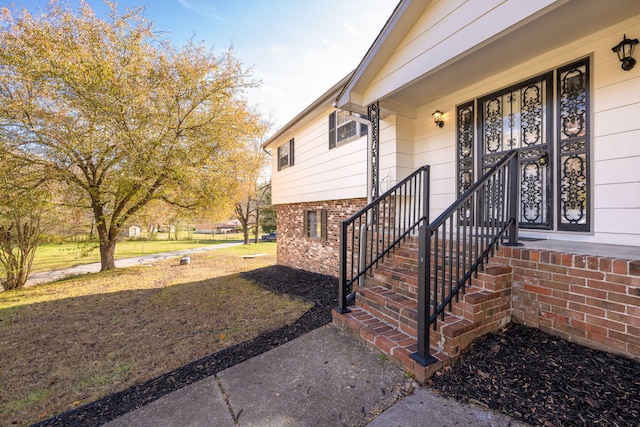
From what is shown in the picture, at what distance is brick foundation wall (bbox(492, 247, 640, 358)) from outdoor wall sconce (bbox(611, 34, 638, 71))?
7.01ft

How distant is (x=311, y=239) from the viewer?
793cm

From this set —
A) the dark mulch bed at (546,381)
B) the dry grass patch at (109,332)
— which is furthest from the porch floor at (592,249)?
the dry grass patch at (109,332)

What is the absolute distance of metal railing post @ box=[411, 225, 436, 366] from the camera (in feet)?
7.21


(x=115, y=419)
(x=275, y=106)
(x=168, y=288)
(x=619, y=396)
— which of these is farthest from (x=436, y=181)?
(x=275, y=106)

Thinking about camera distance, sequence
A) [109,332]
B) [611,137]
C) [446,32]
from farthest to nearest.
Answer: [109,332]
[446,32]
[611,137]

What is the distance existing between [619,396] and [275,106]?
19718 mm

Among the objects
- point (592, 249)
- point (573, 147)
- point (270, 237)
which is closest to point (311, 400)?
point (592, 249)

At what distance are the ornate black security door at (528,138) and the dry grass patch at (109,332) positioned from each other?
3.62 m

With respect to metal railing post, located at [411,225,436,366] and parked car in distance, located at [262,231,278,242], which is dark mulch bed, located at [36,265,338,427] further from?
parked car in distance, located at [262,231,278,242]

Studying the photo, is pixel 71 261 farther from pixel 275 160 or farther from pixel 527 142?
pixel 527 142

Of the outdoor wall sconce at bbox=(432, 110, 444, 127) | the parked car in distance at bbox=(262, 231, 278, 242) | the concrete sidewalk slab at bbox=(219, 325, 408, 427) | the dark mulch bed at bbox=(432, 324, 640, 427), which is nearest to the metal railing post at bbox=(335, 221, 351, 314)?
the concrete sidewalk slab at bbox=(219, 325, 408, 427)

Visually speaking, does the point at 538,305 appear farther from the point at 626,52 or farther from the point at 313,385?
the point at 626,52

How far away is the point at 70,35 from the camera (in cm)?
725

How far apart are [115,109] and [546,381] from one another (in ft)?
32.6
